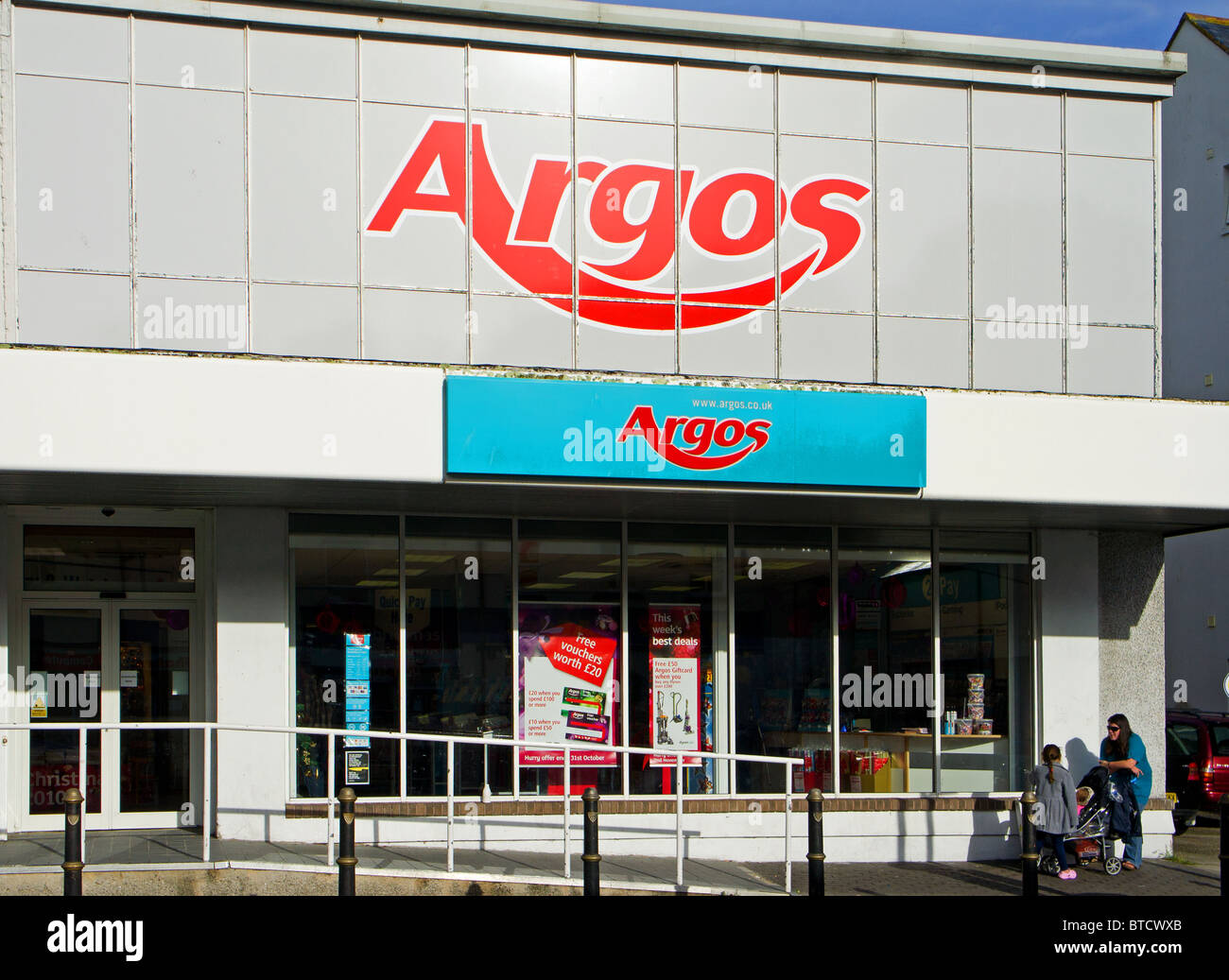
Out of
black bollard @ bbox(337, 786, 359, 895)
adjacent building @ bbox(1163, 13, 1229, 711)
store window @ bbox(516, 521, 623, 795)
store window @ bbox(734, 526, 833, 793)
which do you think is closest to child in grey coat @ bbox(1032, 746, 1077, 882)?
store window @ bbox(734, 526, 833, 793)

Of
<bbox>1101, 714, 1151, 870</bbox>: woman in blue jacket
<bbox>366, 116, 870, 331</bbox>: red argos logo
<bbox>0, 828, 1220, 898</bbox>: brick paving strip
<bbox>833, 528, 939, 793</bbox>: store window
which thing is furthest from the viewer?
<bbox>833, 528, 939, 793</bbox>: store window

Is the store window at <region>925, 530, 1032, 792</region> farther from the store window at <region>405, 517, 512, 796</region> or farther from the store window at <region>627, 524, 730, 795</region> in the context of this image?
the store window at <region>405, 517, 512, 796</region>

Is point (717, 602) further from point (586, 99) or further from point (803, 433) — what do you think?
point (586, 99)

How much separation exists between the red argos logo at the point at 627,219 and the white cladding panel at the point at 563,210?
27 mm

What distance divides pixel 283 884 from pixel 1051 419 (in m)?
8.22

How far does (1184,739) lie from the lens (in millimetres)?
19672

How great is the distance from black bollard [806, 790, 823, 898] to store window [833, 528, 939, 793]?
4.16m

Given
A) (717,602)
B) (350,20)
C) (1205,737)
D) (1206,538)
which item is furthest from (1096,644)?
(1206,538)

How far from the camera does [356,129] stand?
12734 mm

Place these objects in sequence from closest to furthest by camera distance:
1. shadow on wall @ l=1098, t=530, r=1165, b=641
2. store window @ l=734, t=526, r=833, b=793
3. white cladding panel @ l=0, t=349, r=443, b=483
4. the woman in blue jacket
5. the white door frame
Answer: white cladding panel @ l=0, t=349, r=443, b=483 → the white door frame → the woman in blue jacket → store window @ l=734, t=526, r=833, b=793 → shadow on wall @ l=1098, t=530, r=1165, b=641

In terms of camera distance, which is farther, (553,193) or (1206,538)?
(1206,538)

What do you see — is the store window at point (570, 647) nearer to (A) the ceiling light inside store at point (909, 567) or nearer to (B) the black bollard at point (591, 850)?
(A) the ceiling light inside store at point (909, 567)

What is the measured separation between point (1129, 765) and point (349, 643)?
8009 mm

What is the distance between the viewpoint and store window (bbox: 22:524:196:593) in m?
13.0
